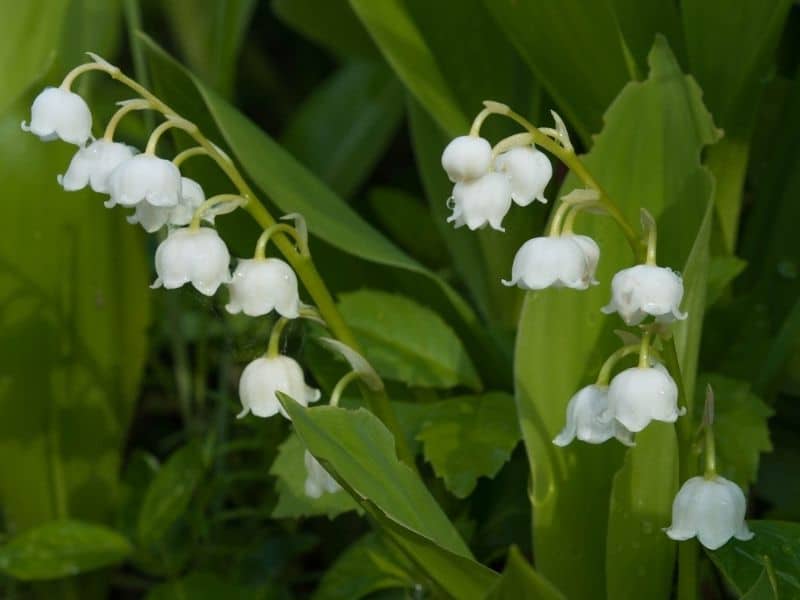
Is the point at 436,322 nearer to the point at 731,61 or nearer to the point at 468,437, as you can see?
the point at 468,437

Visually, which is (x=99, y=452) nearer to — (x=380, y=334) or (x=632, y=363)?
(x=380, y=334)

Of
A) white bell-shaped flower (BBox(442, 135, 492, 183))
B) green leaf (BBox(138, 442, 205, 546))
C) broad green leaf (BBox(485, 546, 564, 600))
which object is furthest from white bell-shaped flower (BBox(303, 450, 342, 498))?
green leaf (BBox(138, 442, 205, 546))

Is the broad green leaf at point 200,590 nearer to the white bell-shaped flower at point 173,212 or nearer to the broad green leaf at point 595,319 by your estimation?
the broad green leaf at point 595,319

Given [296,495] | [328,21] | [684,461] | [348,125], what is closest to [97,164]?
[296,495]

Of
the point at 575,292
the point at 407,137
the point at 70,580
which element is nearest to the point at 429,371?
the point at 575,292

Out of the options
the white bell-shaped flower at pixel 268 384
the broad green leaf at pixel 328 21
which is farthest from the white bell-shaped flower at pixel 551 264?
the broad green leaf at pixel 328 21

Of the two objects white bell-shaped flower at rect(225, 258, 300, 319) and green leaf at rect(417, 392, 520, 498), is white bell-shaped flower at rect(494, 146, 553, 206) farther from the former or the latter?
green leaf at rect(417, 392, 520, 498)

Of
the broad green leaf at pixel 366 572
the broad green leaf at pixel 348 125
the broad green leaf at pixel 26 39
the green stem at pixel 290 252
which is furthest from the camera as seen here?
the broad green leaf at pixel 348 125
